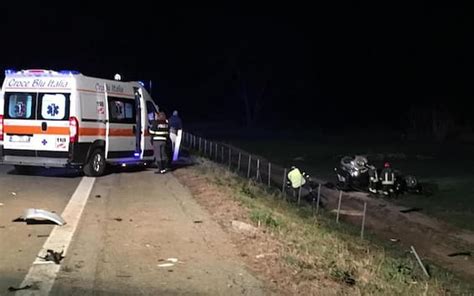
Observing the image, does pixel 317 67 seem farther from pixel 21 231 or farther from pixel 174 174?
pixel 21 231

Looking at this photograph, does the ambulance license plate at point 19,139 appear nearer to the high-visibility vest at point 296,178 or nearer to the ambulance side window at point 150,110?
the ambulance side window at point 150,110

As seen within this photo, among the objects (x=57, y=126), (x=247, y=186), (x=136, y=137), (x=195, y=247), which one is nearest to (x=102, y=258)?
(x=195, y=247)

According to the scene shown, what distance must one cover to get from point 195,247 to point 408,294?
9.43ft

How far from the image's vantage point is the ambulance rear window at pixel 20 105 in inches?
630

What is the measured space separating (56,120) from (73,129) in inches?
18.1

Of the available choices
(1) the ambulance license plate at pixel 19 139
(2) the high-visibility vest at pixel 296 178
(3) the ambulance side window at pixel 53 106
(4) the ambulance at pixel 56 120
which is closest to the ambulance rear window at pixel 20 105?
(4) the ambulance at pixel 56 120

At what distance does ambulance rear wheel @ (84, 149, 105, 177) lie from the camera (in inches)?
647

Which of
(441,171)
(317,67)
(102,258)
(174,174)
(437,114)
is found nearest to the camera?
(102,258)

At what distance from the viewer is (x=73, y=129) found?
51.5 feet

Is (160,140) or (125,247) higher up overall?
(160,140)

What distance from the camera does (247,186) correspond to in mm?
14922

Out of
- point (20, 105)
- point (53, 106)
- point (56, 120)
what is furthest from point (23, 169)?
point (53, 106)

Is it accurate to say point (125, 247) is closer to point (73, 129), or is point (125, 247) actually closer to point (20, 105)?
point (73, 129)

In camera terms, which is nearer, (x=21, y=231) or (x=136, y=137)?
(x=21, y=231)
